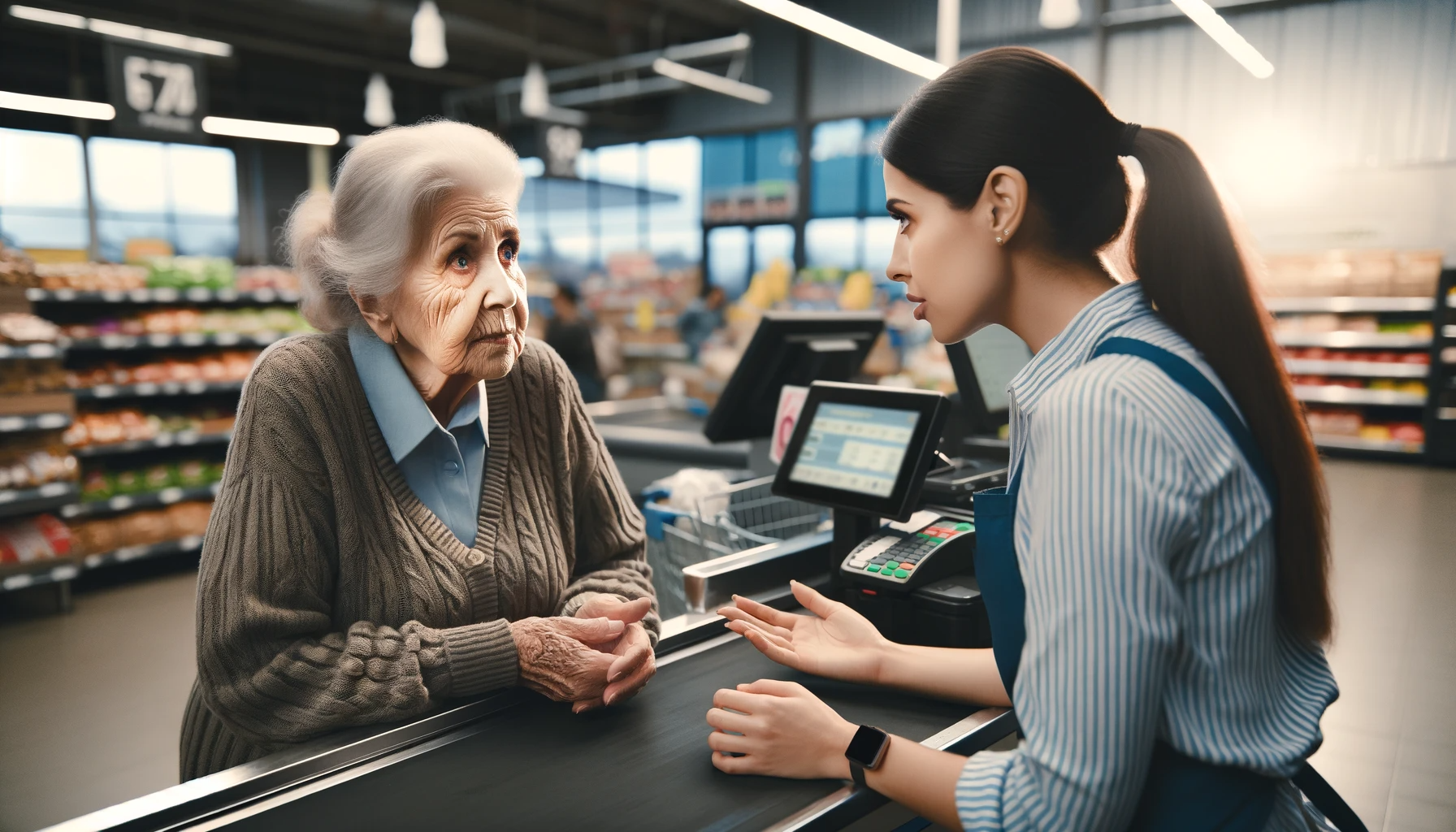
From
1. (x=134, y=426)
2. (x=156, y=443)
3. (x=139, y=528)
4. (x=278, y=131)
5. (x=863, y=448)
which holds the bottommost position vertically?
(x=139, y=528)

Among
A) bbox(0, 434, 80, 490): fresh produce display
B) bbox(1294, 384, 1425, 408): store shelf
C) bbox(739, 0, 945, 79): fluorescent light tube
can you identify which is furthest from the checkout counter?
bbox(1294, 384, 1425, 408): store shelf

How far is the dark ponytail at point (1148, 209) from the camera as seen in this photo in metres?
0.94

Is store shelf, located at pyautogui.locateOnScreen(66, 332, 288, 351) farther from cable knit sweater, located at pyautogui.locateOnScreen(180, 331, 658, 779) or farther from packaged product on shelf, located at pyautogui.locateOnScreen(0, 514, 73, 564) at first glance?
cable knit sweater, located at pyautogui.locateOnScreen(180, 331, 658, 779)

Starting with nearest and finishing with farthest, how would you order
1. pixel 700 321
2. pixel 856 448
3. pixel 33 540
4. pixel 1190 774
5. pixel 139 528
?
1. pixel 1190 774
2. pixel 856 448
3. pixel 33 540
4. pixel 139 528
5. pixel 700 321

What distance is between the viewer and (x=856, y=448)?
5.52 feet

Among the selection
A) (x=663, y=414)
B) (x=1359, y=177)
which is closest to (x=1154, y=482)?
(x=663, y=414)

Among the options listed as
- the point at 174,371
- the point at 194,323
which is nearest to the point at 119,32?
the point at 194,323

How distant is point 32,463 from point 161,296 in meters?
1.40

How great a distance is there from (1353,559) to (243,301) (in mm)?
7556

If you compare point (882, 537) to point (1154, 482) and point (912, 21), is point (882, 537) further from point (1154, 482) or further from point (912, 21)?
point (912, 21)

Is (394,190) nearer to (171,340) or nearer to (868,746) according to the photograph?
(868,746)

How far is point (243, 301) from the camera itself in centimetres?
667

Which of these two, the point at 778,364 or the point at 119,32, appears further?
the point at 119,32

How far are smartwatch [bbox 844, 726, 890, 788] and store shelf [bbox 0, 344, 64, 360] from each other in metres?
5.44
